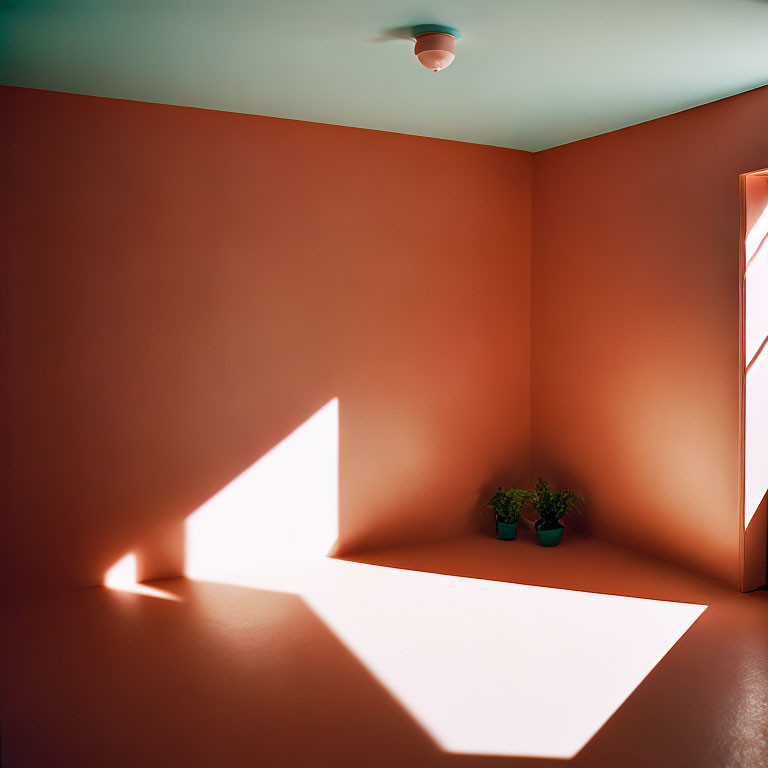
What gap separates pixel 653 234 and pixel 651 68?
1218mm

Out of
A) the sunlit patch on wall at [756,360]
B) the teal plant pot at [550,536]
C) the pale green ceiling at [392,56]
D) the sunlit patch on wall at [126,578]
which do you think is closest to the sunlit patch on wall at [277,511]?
the sunlit patch on wall at [126,578]

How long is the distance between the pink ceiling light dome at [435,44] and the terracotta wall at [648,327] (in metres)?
1.78

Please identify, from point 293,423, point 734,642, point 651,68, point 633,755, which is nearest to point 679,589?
point 734,642

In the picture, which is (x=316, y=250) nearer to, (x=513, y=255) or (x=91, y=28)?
(x=513, y=255)

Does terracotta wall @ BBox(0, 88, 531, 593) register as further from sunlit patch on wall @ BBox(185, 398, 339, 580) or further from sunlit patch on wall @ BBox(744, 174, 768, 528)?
sunlit patch on wall @ BBox(744, 174, 768, 528)

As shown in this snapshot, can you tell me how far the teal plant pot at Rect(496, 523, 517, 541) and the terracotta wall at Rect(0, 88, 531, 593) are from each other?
245mm

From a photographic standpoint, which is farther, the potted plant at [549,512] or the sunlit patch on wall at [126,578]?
the potted plant at [549,512]

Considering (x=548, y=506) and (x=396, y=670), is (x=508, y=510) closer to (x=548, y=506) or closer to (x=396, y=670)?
(x=548, y=506)

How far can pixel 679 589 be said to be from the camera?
159 inches

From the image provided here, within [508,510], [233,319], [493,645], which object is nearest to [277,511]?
[233,319]

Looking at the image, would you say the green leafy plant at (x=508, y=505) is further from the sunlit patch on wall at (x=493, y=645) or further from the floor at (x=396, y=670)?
the sunlit patch on wall at (x=493, y=645)

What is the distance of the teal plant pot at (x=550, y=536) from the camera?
15.7 feet

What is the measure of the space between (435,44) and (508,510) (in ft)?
9.99

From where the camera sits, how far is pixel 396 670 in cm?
317
